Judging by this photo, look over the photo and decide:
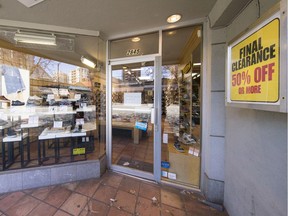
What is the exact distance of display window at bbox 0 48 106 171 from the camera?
2.37 metres

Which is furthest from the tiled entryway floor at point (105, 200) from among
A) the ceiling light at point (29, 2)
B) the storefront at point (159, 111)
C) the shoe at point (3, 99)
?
the ceiling light at point (29, 2)

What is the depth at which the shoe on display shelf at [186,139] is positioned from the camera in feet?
8.18

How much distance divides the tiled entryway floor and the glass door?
372 mm

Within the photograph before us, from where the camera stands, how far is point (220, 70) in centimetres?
177

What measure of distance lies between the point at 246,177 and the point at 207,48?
174cm

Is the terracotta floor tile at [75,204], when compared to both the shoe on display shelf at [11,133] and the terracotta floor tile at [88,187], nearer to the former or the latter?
the terracotta floor tile at [88,187]

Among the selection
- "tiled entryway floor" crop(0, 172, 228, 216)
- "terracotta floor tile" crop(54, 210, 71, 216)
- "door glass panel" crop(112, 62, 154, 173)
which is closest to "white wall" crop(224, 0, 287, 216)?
"tiled entryway floor" crop(0, 172, 228, 216)

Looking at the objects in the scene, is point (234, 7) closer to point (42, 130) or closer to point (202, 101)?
point (202, 101)

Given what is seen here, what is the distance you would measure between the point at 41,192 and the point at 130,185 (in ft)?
4.57

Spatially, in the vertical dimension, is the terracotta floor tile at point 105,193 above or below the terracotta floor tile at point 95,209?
above

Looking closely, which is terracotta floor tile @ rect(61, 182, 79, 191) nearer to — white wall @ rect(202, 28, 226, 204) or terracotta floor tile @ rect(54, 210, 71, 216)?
terracotta floor tile @ rect(54, 210, 71, 216)

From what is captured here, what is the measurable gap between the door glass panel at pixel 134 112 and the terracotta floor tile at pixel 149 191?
271 millimetres

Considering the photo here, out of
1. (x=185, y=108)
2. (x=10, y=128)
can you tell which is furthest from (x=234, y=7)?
(x=10, y=128)

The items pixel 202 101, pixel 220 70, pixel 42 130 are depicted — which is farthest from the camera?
pixel 42 130
